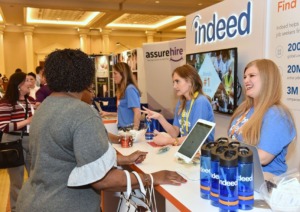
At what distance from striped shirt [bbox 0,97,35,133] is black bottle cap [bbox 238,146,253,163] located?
235cm

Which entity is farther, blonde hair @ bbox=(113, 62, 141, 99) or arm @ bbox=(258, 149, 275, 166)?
blonde hair @ bbox=(113, 62, 141, 99)

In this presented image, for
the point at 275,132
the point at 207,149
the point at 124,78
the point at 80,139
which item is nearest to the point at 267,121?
the point at 275,132

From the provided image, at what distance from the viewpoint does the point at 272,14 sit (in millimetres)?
2787

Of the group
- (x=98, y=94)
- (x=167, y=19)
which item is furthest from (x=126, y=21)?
(x=98, y=94)

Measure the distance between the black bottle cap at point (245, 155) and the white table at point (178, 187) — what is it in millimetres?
215

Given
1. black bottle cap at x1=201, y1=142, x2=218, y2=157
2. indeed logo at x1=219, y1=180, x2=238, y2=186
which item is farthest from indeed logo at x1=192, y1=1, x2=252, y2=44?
indeed logo at x1=219, y1=180, x2=238, y2=186

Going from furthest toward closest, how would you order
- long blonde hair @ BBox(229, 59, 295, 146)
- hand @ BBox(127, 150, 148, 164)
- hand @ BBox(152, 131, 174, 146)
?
1. hand @ BBox(152, 131, 174, 146)
2. hand @ BBox(127, 150, 148, 164)
3. long blonde hair @ BBox(229, 59, 295, 146)

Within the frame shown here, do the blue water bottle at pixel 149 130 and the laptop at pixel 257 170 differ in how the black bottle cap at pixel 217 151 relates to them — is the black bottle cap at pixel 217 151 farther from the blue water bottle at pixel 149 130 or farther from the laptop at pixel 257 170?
the blue water bottle at pixel 149 130

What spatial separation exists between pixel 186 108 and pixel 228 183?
1.29m

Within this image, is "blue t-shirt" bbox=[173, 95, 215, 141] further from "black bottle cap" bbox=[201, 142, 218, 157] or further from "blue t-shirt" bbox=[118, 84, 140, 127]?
"blue t-shirt" bbox=[118, 84, 140, 127]

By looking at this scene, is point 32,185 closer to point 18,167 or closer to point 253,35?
point 18,167

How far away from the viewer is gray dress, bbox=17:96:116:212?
119 cm

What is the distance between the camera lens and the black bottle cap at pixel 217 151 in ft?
3.88

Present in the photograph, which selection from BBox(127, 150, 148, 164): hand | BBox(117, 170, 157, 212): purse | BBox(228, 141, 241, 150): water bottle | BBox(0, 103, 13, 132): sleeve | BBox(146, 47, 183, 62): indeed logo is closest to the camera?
BBox(228, 141, 241, 150): water bottle
